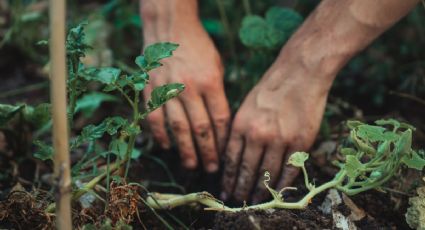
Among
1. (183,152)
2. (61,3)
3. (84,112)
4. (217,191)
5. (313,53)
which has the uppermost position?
(61,3)

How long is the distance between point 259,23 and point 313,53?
31cm

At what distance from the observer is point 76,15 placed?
2221mm

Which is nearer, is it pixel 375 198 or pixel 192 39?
pixel 375 198

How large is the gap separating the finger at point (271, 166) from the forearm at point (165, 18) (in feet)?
1.27

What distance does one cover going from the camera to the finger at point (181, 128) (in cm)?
141

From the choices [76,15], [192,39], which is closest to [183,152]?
[192,39]

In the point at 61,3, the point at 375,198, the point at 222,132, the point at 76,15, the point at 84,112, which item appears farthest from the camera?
the point at 76,15

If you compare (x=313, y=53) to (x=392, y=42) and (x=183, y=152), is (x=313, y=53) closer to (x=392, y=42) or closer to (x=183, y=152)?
(x=183, y=152)

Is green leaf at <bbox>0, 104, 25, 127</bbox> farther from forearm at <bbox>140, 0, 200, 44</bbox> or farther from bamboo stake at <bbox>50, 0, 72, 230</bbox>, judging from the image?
bamboo stake at <bbox>50, 0, 72, 230</bbox>

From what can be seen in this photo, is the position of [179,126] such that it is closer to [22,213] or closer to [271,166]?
[271,166]

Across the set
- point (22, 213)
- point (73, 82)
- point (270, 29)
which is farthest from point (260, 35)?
point (22, 213)

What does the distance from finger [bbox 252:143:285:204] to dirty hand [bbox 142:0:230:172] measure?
14 cm

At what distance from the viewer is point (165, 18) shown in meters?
1.52

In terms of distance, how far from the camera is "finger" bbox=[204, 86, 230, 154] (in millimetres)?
1432
